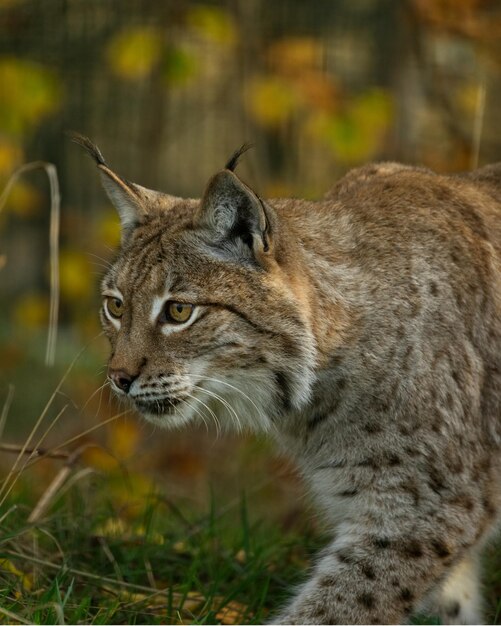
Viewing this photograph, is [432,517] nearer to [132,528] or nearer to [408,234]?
[408,234]

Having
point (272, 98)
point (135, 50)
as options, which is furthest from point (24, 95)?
point (272, 98)

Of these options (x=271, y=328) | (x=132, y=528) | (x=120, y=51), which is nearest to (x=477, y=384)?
(x=271, y=328)

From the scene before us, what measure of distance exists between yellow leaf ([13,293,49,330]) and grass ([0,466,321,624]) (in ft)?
14.0

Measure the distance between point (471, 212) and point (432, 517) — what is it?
1185 millimetres

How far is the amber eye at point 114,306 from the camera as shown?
4.05 meters

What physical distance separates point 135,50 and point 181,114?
70.3 inches

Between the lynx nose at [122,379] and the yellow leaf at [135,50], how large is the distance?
17.7ft

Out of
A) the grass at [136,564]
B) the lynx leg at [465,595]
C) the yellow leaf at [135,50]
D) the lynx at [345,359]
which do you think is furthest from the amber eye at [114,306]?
the yellow leaf at [135,50]

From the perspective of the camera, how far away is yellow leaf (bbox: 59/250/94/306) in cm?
925

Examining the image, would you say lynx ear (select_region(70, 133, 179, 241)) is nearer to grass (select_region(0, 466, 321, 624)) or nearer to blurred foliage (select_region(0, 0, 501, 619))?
grass (select_region(0, 466, 321, 624))

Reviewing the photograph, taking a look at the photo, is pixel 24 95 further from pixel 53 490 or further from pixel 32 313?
pixel 53 490

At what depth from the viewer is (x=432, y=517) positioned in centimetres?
385

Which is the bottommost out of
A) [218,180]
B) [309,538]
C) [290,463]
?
[309,538]

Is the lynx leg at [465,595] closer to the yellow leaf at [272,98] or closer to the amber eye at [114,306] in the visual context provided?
the amber eye at [114,306]
